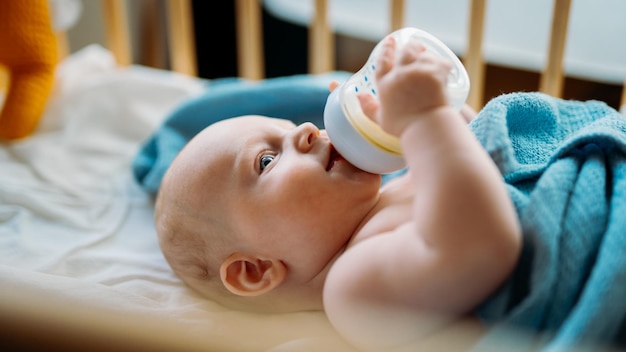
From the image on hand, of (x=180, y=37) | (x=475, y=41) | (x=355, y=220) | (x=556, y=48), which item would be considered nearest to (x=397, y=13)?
(x=475, y=41)

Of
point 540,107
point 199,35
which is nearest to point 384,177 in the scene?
point 540,107

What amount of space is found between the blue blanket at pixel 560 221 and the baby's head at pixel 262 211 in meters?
0.17

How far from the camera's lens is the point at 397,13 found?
123 centimetres

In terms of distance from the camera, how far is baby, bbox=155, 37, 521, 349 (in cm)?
61

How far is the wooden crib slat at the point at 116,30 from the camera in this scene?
1416 mm

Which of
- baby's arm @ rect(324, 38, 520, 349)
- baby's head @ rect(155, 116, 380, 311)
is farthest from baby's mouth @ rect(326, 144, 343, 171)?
baby's arm @ rect(324, 38, 520, 349)

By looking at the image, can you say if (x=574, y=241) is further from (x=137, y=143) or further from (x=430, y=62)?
(x=137, y=143)

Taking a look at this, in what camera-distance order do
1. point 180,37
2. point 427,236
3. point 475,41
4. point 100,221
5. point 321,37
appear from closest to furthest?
point 427,236 → point 100,221 → point 475,41 → point 321,37 → point 180,37

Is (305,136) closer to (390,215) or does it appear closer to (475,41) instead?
(390,215)

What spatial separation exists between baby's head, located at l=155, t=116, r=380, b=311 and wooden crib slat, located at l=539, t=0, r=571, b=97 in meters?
0.53

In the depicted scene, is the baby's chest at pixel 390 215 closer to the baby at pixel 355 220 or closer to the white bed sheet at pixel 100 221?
the baby at pixel 355 220

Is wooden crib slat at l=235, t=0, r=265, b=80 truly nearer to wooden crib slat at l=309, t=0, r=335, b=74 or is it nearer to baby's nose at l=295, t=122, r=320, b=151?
wooden crib slat at l=309, t=0, r=335, b=74

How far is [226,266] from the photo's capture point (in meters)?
0.79

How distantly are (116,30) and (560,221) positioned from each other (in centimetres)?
108
